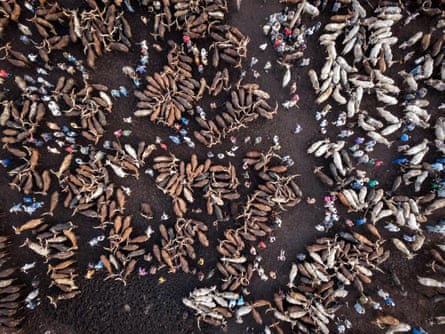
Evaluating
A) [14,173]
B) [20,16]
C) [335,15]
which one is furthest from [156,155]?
[335,15]

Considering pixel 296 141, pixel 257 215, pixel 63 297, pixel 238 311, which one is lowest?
pixel 63 297

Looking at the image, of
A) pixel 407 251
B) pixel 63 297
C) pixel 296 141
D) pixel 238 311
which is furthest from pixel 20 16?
pixel 407 251

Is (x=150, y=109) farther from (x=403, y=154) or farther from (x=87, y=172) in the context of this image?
(x=403, y=154)

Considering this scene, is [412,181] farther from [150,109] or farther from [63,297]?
[63,297]

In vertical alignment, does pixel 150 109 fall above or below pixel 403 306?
above

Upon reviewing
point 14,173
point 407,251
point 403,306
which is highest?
point 407,251

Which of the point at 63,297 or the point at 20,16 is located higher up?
the point at 20,16
